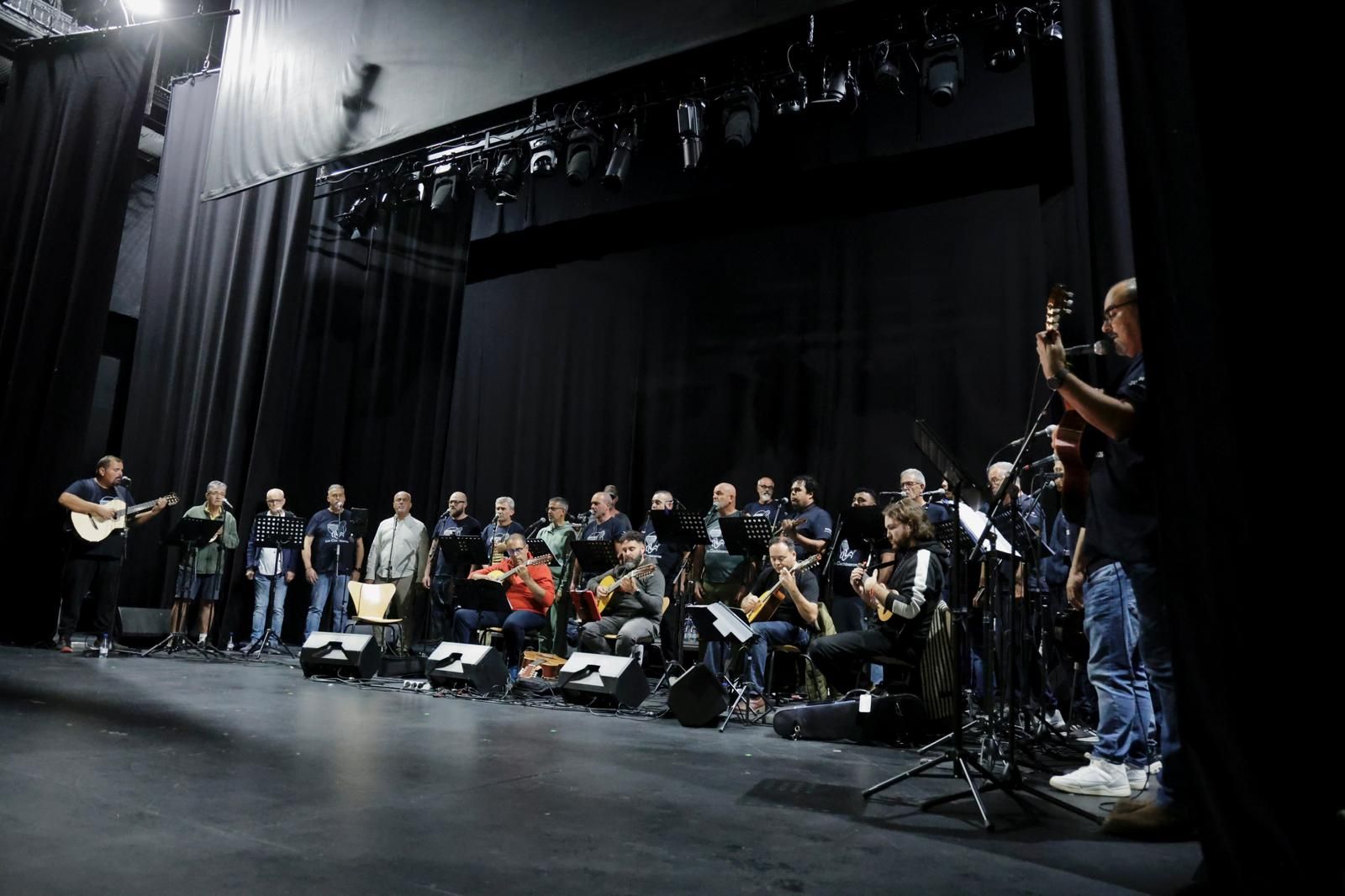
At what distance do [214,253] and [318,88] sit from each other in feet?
17.1

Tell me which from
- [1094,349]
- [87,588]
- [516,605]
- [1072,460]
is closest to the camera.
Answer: [1094,349]

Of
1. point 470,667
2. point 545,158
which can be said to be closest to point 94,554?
point 470,667

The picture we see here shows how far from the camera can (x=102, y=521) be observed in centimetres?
860

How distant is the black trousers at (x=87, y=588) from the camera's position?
8.60 meters

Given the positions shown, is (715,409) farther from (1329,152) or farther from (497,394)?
(1329,152)

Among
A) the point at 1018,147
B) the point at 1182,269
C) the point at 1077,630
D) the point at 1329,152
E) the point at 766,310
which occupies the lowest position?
the point at 1077,630

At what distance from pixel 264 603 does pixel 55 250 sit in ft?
13.7

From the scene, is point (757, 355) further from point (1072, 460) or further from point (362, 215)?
point (1072, 460)

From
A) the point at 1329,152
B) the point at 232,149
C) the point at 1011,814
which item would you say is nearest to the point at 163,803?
the point at 1011,814

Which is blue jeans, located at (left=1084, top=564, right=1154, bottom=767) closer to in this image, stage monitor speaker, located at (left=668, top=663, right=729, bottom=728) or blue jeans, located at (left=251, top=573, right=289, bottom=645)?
stage monitor speaker, located at (left=668, top=663, right=729, bottom=728)

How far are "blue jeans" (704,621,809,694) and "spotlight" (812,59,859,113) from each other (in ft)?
13.6

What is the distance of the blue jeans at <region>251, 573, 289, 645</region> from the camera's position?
9.81m

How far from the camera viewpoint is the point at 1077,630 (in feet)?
17.5

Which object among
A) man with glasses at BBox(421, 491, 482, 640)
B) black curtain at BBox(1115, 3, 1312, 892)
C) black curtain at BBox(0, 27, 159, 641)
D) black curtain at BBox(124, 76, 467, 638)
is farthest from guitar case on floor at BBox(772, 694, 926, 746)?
black curtain at BBox(0, 27, 159, 641)
